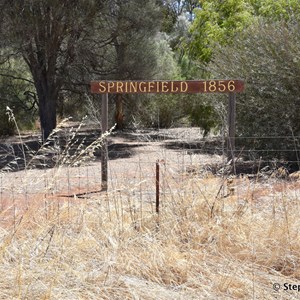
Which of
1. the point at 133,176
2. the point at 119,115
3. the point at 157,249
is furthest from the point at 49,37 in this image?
the point at 157,249

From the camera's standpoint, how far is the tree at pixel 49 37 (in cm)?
1534

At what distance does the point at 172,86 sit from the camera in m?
8.88

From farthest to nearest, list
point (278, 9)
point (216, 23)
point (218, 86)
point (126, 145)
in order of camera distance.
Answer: point (126, 145) → point (216, 23) → point (278, 9) → point (218, 86)

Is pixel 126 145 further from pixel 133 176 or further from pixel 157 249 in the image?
pixel 157 249

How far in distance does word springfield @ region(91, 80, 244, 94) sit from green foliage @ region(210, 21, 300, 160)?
2539 mm

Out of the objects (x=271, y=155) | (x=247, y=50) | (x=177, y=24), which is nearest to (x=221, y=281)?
(x=271, y=155)

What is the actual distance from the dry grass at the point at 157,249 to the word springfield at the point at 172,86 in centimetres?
301

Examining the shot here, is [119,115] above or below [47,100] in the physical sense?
below

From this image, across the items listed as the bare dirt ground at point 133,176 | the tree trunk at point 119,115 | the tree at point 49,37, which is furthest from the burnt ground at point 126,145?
the tree at point 49,37

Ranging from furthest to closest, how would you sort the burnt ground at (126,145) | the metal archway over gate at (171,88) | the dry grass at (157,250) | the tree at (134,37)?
the tree at (134,37) < the burnt ground at (126,145) < the metal archway over gate at (171,88) < the dry grass at (157,250)

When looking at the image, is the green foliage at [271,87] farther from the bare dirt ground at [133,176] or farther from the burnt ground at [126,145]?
the bare dirt ground at [133,176]

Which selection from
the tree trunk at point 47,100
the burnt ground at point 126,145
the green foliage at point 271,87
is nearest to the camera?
the green foliage at point 271,87

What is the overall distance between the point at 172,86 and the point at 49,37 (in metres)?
8.45

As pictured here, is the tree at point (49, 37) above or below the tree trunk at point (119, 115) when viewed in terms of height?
above
